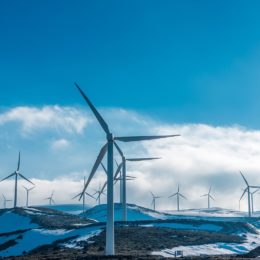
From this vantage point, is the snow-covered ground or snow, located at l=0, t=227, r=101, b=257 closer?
the snow-covered ground

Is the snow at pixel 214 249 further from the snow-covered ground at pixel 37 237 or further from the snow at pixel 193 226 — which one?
the snow at pixel 193 226

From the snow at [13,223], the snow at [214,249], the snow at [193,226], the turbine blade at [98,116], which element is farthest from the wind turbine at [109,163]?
the snow at [13,223]

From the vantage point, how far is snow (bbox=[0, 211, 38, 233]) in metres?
135

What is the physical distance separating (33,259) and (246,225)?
Answer: 88644 millimetres

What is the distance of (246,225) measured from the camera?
133 m

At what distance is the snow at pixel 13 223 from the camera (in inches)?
5325

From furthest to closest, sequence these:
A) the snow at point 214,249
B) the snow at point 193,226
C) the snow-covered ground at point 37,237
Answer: the snow at point 193,226 < the snow-covered ground at point 37,237 < the snow at point 214,249

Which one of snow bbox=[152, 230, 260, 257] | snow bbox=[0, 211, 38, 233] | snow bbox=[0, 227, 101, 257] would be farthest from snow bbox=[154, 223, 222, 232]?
snow bbox=[0, 211, 38, 233]

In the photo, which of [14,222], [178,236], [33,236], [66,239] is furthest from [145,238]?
[14,222]

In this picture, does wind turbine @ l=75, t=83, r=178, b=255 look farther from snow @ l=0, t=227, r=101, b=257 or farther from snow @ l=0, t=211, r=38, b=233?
snow @ l=0, t=211, r=38, b=233

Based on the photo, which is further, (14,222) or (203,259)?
(14,222)

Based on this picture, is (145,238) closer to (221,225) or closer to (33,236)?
(33,236)

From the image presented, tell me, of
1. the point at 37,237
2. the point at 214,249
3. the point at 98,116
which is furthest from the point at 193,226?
the point at 98,116

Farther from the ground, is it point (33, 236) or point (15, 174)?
point (15, 174)
